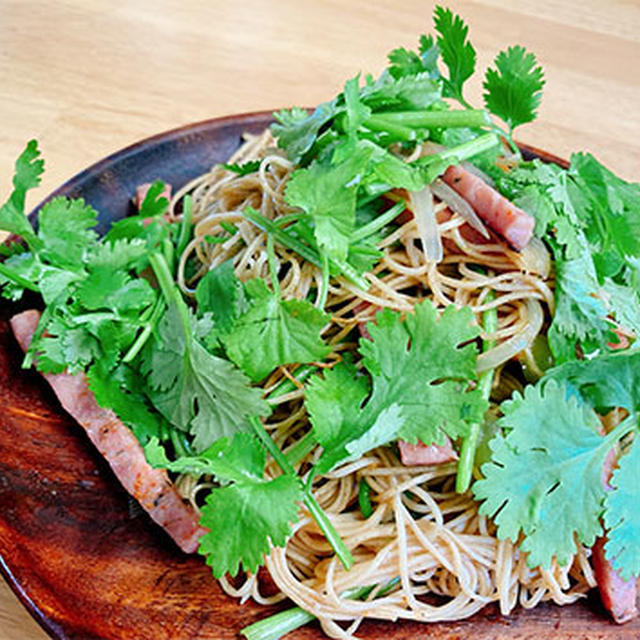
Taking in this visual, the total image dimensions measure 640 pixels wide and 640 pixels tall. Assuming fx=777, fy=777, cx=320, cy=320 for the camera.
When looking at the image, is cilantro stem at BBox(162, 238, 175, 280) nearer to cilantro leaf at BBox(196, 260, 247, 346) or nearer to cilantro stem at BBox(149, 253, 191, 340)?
cilantro stem at BBox(149, 253, 191, 340)

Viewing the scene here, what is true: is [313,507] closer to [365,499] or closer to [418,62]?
[365,499]

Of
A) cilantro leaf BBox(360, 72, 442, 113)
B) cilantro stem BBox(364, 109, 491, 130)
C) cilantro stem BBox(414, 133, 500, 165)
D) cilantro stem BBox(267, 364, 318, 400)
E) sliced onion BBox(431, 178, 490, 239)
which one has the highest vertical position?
cilantro leaf BBox(360, 72, 442, 113)

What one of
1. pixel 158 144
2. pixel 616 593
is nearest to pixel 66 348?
pixel 158 144

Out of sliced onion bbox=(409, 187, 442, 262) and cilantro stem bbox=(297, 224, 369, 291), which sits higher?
sliced onion bbox=(409, 187, 442, 262)

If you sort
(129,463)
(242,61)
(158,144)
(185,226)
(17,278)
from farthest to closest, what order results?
(242,61) < (158,144) < (185,226) < (17,278) < (129,463)

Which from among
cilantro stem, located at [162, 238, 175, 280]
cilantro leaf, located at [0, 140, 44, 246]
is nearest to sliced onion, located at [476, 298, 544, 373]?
cilantro stem, located at [162, 238, 175, 280]

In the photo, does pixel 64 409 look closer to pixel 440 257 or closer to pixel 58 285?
pixel 58 285
